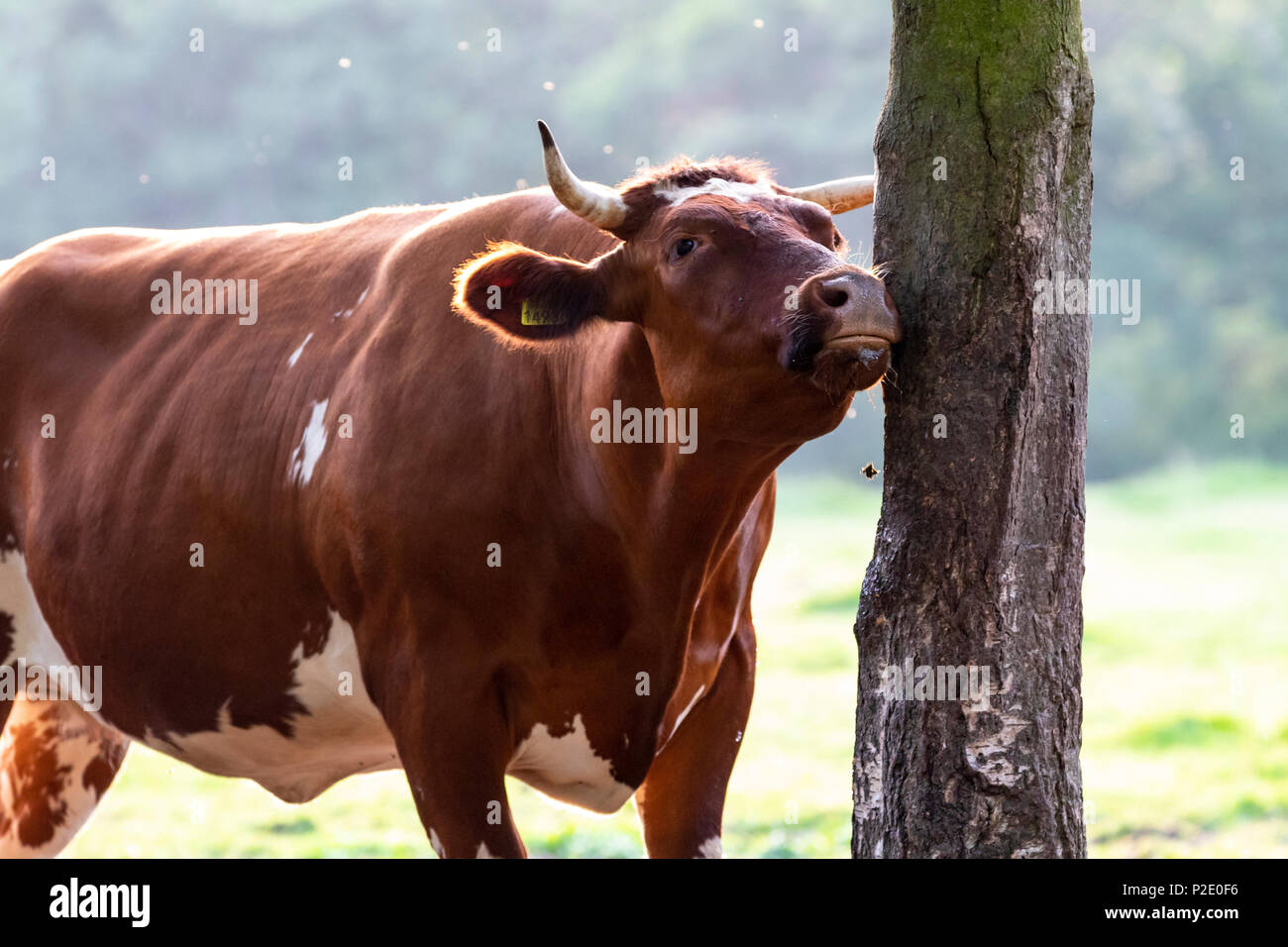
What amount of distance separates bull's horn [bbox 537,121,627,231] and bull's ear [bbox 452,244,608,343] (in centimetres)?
12

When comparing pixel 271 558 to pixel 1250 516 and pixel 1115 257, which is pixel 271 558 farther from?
pixel 1115 257

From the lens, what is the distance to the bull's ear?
363 centimetres

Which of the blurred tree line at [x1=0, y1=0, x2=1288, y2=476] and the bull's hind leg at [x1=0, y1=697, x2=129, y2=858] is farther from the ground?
the blurred tree line at [x1=0, y1=0, x2=1288, y2=476]

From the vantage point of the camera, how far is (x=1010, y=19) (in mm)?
3252

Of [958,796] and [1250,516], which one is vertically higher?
[1250,516]

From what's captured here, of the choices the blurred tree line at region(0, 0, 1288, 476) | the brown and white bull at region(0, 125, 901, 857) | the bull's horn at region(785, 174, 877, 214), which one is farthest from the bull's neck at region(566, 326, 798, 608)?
the blurred tree line at region(0, 0, 1288, 476)

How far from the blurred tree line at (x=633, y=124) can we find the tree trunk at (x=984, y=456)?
25252 mm

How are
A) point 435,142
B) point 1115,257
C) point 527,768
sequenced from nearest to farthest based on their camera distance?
point 527,768 < point 1115,257 < point 435,142

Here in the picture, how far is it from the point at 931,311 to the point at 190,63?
3444 cm

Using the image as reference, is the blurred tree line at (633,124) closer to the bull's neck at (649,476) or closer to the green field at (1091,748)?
the green field at (1091,748)

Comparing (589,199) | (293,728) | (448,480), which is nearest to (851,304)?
(589,199)

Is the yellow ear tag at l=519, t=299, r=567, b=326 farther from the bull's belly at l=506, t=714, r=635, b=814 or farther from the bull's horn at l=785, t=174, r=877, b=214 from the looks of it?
the bull's belly at l=506, t=714, r=635, b=814

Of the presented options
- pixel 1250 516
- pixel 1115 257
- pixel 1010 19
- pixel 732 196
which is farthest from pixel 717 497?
pixel 1115 257

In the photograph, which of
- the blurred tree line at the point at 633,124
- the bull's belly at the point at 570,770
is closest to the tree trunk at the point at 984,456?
the bull's belly at the point at 570,770
